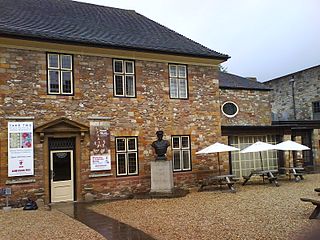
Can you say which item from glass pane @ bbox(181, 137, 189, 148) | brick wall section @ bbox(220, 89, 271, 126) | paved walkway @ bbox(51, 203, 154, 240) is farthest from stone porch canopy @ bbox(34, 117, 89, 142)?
brick wall section @ bbox(220, 89, 271, 126)

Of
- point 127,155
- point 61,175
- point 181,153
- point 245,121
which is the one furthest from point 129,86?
point 245,121

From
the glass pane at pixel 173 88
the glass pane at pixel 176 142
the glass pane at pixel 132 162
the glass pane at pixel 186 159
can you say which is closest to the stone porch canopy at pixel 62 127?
the glass pane at pixel 132 162

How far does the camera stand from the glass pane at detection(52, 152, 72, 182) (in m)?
14.1

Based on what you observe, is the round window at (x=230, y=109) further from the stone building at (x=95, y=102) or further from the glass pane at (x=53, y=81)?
the glass pane at (x=53, y=81)

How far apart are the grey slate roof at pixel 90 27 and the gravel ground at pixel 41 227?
6.35 m

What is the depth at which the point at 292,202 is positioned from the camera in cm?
1149

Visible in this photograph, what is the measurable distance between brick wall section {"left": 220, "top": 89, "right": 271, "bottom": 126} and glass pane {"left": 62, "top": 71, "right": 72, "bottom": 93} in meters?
11.0

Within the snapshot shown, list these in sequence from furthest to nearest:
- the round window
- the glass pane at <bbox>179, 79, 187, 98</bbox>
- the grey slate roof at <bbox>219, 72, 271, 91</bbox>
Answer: the grey slate roof at <bbox>219, 72, 271, 91</bbox> → the round window → the glass pane at <bbox>179, 79, 187, 98</bbox>

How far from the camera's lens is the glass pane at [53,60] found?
1429cm

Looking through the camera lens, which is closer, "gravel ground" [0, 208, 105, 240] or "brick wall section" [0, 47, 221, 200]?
"gravel ground" [0, 208, 105, 240]

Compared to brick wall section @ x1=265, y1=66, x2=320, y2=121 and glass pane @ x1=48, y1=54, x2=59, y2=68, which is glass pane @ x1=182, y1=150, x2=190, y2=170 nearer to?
glass pane @ x1=48, y1=54, x2=59, y2=68

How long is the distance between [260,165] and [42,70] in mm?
12521

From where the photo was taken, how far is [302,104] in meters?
31.6

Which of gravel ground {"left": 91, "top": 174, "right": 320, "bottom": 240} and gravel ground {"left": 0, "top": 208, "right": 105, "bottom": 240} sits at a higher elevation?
gravel ground {"left": 91, "top": 174, "right": 320, "bottom": 240}
